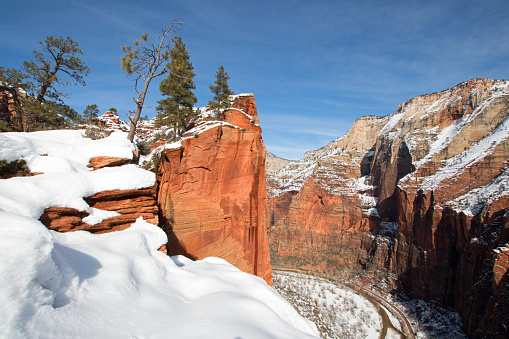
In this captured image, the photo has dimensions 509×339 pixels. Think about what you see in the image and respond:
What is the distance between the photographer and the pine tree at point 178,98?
17375 mm

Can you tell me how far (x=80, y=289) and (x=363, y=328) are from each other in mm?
44770

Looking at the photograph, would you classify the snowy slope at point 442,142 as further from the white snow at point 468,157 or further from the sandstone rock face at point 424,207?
the sandstone rock face at point 424,207

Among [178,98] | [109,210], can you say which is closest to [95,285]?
[109,210]

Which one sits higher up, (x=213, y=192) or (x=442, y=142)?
(x=442, y=142)

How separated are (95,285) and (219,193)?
12.6m

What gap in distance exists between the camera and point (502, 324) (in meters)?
23.4

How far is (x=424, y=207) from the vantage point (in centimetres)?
4891

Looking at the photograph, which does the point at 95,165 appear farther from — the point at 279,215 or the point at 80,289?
the point at 279,215

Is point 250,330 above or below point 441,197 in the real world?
below

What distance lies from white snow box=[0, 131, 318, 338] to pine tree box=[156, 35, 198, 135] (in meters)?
9.77

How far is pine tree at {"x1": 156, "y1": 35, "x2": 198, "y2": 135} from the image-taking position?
17.4 m

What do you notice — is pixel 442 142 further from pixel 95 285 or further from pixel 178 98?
pixel 95 285

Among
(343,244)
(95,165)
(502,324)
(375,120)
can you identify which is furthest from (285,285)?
(375,120)

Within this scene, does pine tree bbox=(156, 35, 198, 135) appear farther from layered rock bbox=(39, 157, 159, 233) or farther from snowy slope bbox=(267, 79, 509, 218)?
snowy slope bbox=(267, 79, 509, 218)
